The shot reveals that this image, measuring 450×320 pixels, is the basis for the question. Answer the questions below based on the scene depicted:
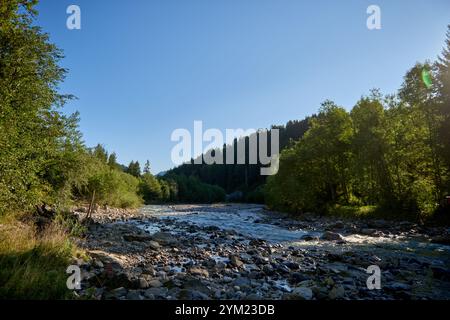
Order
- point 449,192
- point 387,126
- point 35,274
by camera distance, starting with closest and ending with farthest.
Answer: point 35,274
point 449,192
point 387,126

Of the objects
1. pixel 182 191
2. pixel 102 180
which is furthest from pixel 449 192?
pixel 182 191

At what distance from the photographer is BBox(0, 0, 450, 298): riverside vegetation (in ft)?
27.3

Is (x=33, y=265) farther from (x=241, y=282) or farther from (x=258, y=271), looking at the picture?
(x=258, y=271)

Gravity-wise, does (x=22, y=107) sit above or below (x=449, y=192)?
above

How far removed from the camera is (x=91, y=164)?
2378cm

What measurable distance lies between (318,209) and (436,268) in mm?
29528

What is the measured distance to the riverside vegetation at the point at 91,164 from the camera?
833 centimetres

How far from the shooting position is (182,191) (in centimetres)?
13388

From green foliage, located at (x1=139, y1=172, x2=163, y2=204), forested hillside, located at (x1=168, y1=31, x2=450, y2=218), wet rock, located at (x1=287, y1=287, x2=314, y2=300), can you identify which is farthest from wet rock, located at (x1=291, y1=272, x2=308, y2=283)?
green foliage, located at (x1=139, y1=172, x2=163, y2=204)

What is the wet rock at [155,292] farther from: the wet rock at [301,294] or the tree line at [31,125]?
the tree line at [31,125]

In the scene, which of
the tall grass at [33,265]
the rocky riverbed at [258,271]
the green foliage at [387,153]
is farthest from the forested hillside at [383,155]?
the tall grass at [33,265]

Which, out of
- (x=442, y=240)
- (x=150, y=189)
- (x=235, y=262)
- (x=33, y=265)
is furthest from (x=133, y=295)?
(x=150, y=189)

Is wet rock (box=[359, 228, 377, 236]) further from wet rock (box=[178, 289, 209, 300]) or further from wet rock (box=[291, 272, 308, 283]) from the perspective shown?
wet rock (box=[178, 289, 209, 300])

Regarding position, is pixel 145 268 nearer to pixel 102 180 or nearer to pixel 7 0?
pixel 7 0
